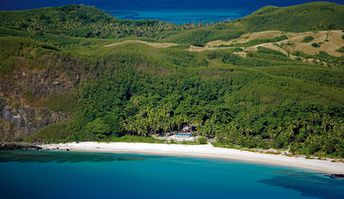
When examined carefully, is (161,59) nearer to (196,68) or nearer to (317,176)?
(196,68)

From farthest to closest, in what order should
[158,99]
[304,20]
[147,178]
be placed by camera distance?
[304,20]
[158,99]
[147,178]

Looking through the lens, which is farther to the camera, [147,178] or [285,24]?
[285,24]

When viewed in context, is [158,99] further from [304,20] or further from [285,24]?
[304,20]

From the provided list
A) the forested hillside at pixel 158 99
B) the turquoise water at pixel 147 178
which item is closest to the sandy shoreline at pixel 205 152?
the turquoise water at pixel 147 178

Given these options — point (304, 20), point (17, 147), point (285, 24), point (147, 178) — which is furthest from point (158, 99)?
point (304, 20)

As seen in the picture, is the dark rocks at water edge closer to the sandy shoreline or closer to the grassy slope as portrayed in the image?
the sandy shoreline

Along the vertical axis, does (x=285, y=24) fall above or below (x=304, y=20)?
below

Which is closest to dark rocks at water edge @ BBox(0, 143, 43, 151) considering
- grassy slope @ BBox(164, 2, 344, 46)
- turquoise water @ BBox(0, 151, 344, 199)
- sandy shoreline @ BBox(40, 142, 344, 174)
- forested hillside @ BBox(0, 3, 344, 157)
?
sandy shoreline @ BBox(40, 142, 344, 174)
